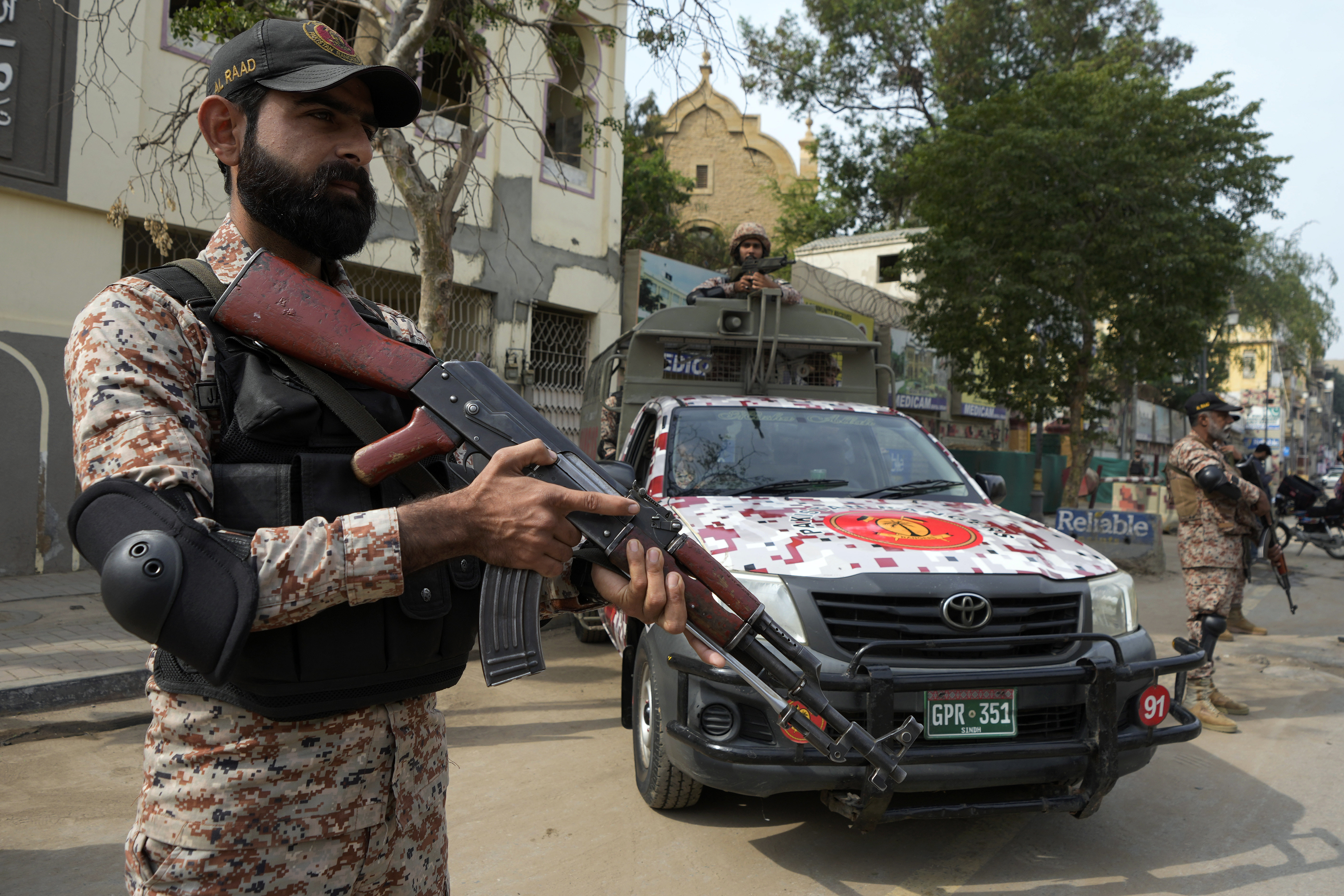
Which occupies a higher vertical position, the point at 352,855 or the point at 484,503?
the point at 484,503

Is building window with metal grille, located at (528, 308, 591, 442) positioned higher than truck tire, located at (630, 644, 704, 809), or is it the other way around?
building window with metal grille, located at (528, 308, 591, 442)

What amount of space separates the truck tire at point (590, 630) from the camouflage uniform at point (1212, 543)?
384 cm

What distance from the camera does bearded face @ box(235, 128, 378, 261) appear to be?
1.46 metres

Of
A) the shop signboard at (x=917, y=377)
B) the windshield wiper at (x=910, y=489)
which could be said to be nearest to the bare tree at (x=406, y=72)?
the windshield wiper at (x=910, y=489)

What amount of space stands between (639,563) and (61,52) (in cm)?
807

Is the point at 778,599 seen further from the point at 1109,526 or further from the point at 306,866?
the point at 1109,526

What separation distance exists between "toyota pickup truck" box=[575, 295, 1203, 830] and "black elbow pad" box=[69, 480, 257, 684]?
1.35 metres

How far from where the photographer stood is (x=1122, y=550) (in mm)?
11398

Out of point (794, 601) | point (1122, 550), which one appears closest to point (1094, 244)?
point (1122, 550)

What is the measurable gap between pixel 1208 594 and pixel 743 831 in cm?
341

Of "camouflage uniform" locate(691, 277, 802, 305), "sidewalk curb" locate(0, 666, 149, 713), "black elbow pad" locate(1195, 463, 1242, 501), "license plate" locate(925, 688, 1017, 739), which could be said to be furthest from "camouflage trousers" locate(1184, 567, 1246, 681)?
"sidewalk curb" locate(0, 666, 149, 713)

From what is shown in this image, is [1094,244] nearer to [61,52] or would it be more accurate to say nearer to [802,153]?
[61,52]

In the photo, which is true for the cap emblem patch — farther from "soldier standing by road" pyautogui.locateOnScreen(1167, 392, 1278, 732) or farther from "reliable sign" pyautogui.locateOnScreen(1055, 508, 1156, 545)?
"reliable sign" pyautogui.locateOnScreen(1055, 508, 1156, 545)

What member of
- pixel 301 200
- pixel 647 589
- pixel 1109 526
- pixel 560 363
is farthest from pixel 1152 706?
pixel 560 363
